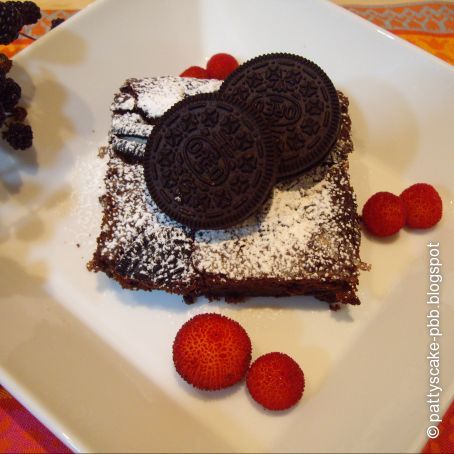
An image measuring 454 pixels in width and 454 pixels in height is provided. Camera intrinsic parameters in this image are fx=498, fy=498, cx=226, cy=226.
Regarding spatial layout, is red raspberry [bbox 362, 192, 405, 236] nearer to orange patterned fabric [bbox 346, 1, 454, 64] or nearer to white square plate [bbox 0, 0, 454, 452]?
white square plate [bbox 0, 0, 454, 452]

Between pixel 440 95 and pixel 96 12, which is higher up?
pixel 96 12

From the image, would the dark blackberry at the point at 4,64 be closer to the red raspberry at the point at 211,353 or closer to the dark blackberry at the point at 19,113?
the dark blackberry at the point at 19,113

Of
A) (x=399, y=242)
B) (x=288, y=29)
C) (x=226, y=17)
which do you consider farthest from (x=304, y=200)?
(x=226, y=17)

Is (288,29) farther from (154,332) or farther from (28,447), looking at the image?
(28,447)

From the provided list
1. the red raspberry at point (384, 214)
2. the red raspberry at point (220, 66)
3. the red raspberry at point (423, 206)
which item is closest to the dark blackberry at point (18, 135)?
the red raspberry at point (220, 66)

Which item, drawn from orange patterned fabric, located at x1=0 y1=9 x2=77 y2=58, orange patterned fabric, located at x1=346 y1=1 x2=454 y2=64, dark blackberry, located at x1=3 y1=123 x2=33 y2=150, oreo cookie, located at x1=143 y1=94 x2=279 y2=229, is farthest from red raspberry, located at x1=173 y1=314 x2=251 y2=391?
orange patterned fabric, located at x1=346 y1=1 x2=454 y2=64

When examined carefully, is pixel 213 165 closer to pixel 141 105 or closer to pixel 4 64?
pixel 141 105

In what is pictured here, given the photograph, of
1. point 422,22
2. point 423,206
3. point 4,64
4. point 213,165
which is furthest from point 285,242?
point 422,22
